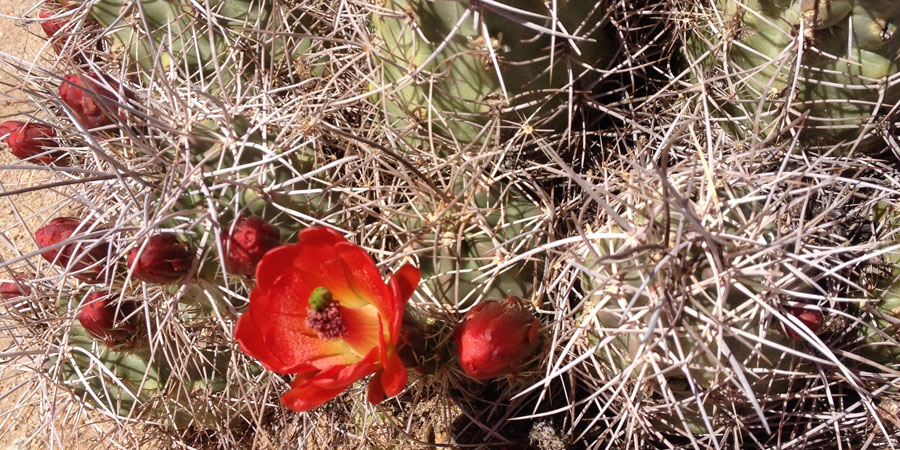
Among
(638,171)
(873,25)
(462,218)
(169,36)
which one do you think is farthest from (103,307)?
(873,25)

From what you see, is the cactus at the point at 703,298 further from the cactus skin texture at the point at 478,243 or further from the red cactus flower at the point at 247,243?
the red cactus flower at the point at 247,243

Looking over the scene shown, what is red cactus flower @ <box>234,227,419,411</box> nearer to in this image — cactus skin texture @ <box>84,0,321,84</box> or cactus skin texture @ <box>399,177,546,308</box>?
cactus skin texture @ <box>399,177,546,308</box>

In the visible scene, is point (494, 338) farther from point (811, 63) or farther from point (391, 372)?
point (811, 63)

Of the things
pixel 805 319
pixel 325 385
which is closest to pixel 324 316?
pixel 325 385

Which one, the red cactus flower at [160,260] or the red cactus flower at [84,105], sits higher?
the red cactus flower at [84,105]

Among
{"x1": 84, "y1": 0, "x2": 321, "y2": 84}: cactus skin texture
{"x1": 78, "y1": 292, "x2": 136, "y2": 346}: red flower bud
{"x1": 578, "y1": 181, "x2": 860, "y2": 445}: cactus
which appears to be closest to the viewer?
{"x1": 578, "y1": 181, "x2": 860, "y2": 445}: cactus

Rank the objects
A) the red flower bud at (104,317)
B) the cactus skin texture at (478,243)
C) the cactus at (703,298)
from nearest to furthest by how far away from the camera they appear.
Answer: the cactus at (703,298), the cactus skin texture at (478,243), the red flower bud at (104,317)

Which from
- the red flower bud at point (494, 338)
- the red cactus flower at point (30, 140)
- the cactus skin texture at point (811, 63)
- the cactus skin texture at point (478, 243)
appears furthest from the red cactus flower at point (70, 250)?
the cactus skin texture at point (811, 63)

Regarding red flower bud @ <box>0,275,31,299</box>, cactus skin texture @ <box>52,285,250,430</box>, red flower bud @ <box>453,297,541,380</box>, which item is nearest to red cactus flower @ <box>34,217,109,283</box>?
cactus skin texture @ <box>52,285,250,430</box>
